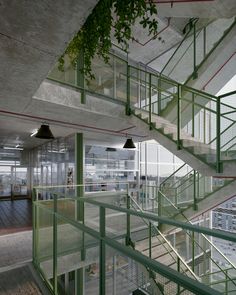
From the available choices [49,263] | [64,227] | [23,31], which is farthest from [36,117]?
[23,31]

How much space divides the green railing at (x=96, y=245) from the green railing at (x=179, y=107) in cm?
162

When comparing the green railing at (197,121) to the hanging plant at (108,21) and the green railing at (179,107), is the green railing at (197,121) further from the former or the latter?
the hanging plant at (108,21)

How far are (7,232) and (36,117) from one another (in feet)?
12.0

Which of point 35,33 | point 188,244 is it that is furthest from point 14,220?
point 35,33

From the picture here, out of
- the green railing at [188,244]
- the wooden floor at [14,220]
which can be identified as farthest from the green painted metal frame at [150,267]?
the wooden floor at [14,220]

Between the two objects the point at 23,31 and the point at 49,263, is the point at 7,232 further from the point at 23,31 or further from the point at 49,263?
the point at 23,31

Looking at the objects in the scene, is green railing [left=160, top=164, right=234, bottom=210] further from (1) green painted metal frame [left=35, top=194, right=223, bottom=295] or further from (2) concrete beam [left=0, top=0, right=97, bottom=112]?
(2) concrete beam [left=0, top=0, right=97, bottom=112]

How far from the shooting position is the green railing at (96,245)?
4.80ft

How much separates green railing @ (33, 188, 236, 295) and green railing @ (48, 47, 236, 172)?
162 centimetres

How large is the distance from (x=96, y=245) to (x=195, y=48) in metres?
6.30

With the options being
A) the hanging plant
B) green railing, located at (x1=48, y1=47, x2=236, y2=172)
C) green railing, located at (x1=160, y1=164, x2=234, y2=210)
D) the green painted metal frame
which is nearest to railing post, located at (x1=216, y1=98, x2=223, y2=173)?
green railing, located at (x1=48, y1=47, x2=236, y2=172)

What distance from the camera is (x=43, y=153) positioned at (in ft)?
39.8

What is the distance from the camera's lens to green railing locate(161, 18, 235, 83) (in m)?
6.62

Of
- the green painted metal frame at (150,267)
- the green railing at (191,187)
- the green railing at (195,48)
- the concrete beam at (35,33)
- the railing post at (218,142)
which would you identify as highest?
the green railing at (195,48)
